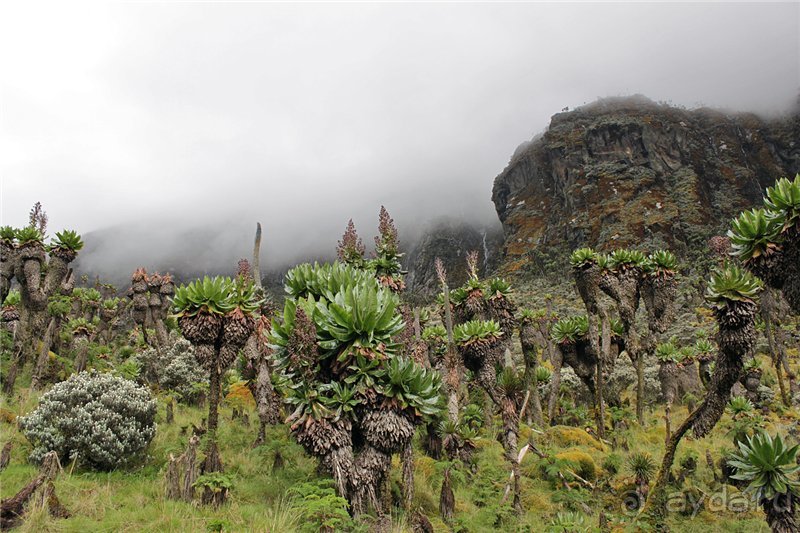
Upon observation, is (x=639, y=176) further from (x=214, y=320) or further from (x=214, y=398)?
(x=214, y=398)

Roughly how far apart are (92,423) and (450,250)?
128m

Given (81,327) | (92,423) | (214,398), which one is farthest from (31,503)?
(81,327)

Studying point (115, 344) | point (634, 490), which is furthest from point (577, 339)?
point (115, 344)

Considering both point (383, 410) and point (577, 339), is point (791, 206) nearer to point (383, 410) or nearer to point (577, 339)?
point (383, 410)

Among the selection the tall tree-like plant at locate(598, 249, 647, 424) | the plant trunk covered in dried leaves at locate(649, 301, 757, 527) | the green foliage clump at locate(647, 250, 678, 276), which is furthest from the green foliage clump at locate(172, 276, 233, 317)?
the green foliage clump at locate(647, 250, 678, 276)

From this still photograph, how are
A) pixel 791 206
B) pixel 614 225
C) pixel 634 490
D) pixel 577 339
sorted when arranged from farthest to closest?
1. pixel 614 225
2. pixel 577 339
3. pixel 634 490
4. pixel 791 206

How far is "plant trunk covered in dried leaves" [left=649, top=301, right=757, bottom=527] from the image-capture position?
866cm

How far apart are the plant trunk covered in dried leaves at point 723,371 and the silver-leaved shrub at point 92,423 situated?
37.2ft

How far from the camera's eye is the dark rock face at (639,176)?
78.3 metres

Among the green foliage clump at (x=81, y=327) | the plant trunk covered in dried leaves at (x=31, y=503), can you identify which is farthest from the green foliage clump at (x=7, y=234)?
the plant trunk covered in dried leaves at (x=31, y=503)

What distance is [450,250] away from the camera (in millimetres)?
134125

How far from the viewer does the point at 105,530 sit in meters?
5.70

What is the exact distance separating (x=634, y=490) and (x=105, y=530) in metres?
12.2

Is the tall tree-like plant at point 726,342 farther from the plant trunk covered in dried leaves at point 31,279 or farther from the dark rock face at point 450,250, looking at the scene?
the dark rock face at point 450,250
